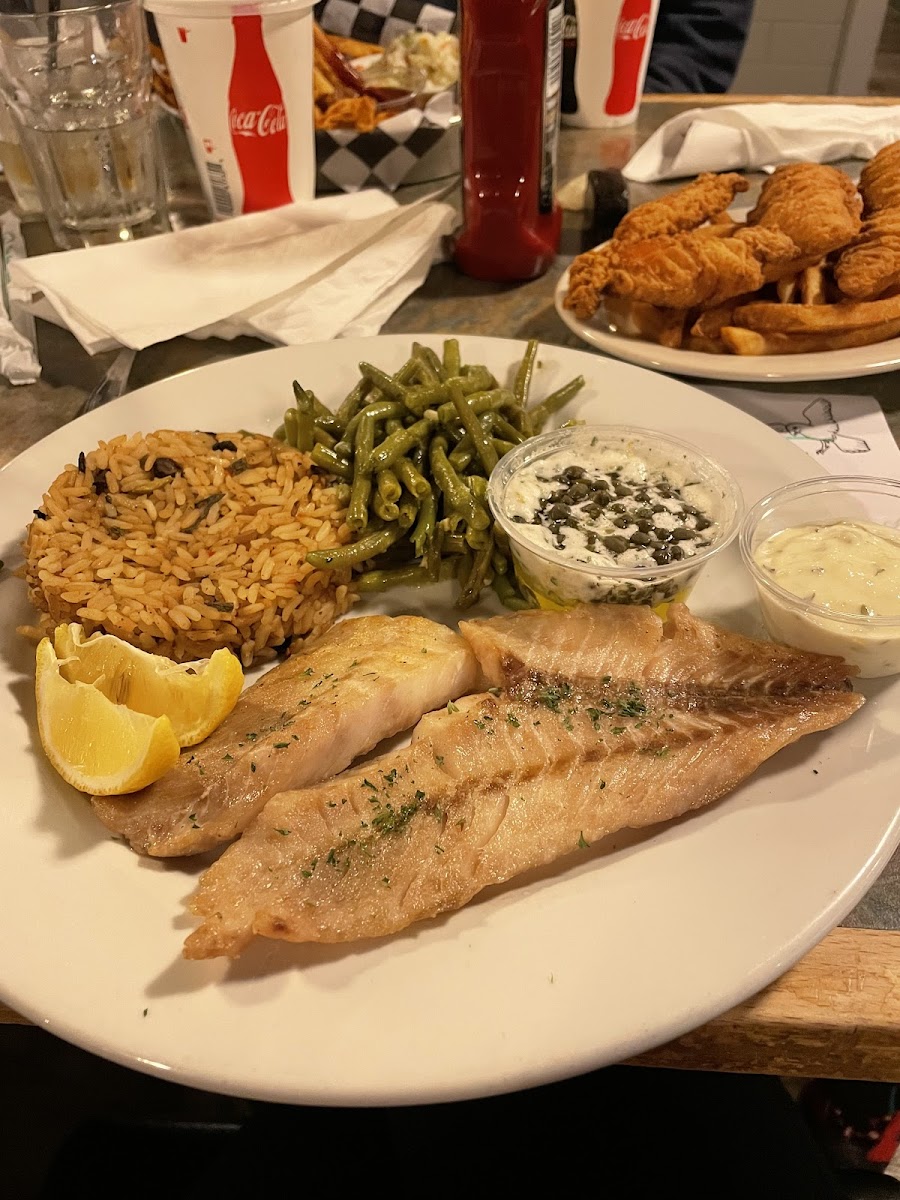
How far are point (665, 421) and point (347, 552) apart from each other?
0.94 meters

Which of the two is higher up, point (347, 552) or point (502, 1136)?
point (347, 552)

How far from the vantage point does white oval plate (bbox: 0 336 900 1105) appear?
1.18 meters

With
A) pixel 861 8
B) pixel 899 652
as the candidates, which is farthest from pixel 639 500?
pixel 861 8

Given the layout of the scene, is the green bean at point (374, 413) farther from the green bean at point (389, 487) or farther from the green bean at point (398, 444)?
the green bean at point (389, 487)

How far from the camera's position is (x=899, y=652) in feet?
5.45

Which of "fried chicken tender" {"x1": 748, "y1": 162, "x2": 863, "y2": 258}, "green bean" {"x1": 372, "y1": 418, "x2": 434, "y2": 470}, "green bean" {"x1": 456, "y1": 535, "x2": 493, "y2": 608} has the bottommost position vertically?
"green bean" {"x1": 456, "y1": 535, "x2": 493, "y2": 608}

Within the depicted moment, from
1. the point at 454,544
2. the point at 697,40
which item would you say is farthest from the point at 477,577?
the point at 697,40

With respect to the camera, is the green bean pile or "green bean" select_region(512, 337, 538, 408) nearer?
the green bean pile

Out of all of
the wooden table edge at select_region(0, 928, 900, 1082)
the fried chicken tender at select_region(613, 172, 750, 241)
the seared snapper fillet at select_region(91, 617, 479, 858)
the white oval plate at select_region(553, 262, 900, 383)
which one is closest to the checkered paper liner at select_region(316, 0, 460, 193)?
the fried chicken tender at select_region(613, 172, 750, 241)

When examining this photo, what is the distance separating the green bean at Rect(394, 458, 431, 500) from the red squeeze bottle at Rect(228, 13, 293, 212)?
5.29 feet

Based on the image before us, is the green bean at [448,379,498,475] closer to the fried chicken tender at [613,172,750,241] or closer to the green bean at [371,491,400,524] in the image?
the green bean at [371,491,400,524]

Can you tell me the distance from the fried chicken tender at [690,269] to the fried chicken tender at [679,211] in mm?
129

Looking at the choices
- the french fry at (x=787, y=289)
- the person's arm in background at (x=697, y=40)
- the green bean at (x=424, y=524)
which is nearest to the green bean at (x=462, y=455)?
the green bean at (x=424, y=524)

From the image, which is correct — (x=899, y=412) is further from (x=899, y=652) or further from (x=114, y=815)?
(x=114, y=815)
